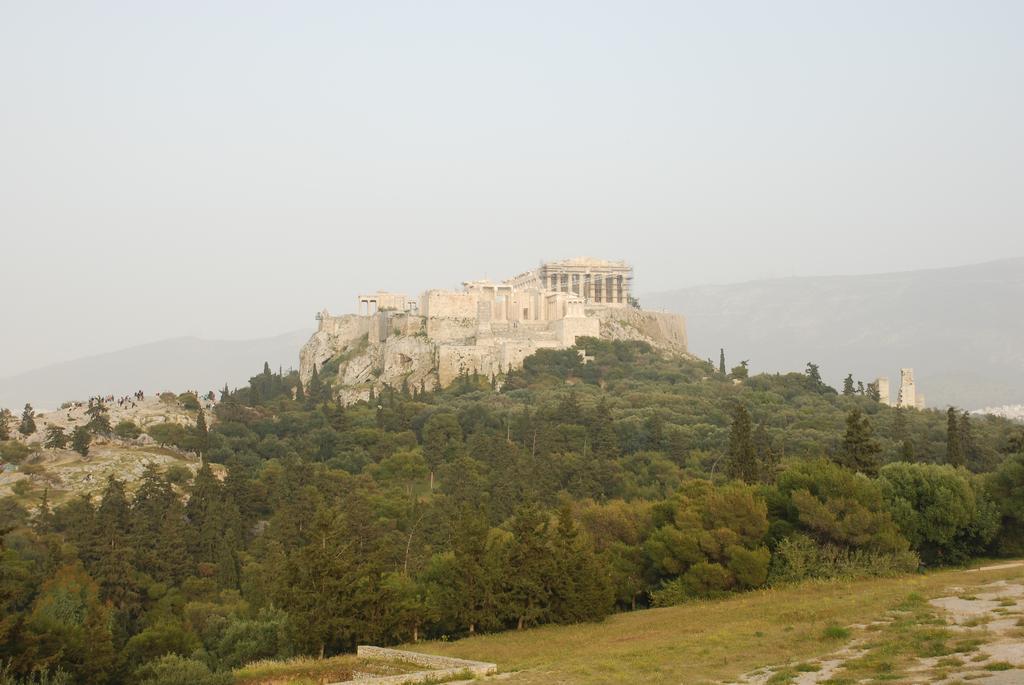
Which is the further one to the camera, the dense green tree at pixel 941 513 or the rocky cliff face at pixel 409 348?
the rocky cliff face at pixel 409 348

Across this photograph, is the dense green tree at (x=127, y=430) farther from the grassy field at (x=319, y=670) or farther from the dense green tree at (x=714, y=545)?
the grassy field at (x=319, y=670)

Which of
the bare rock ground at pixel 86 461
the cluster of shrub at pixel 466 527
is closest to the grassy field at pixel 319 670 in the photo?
the cluster of shrub at pixel 466 527

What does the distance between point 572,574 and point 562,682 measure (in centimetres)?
1451

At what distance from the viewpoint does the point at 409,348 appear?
9994cm

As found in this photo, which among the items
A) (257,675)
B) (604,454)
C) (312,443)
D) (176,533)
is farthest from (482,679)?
(312,443)

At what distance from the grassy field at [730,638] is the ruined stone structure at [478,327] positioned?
61.4 meters

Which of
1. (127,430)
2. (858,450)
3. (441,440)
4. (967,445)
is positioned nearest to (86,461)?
(127,430)

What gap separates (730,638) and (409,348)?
7586cm

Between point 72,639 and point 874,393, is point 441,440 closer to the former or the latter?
point 874,393

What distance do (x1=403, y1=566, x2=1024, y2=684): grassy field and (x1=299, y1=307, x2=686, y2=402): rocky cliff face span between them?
60.6m

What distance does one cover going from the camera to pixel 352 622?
34500 mm

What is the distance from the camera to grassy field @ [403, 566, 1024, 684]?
861 inches

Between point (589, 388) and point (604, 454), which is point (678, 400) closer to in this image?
point (589, 388)

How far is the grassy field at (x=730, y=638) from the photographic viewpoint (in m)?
21.9
